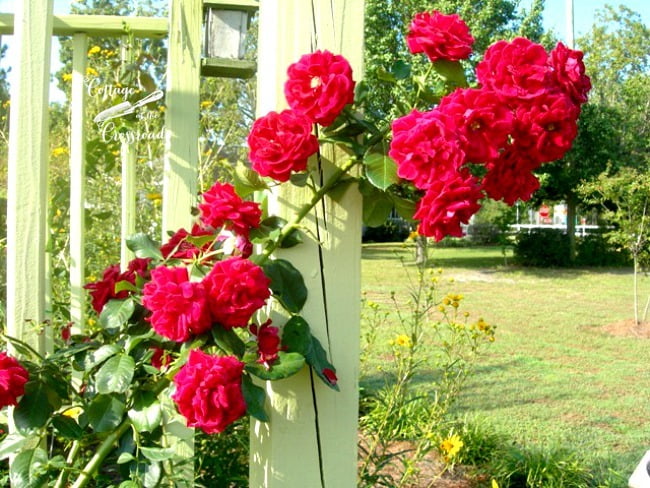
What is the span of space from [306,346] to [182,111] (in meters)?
0.96

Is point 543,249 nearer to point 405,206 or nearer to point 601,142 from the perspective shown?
point 601,142

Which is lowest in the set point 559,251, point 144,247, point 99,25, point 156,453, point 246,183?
point 559,251

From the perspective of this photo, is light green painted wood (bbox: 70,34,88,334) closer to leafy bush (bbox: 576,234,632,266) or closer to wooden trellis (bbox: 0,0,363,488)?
wooden trellis (bbox: 0,0,363,488)

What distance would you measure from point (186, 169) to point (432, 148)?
3.42ft

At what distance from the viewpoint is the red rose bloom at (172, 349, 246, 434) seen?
114cm

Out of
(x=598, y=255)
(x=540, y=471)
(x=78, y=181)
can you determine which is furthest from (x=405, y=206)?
(x=598, y=255)

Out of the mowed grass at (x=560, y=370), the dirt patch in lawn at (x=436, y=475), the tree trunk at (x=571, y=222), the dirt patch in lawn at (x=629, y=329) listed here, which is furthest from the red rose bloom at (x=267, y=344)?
the tree trunk at (x=571, y=222)

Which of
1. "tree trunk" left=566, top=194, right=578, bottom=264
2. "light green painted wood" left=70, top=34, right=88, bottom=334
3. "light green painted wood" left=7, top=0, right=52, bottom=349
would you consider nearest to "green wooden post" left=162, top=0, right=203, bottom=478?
"light green painted wood" left=70, top=34, right=88, bottom=334

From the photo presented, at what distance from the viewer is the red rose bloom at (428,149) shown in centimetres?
108

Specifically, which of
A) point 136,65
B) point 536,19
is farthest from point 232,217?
point 536,19

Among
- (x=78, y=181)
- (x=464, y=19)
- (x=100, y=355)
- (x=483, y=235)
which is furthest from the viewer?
(x=483, y=235)

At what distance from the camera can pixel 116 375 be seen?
1314 mm

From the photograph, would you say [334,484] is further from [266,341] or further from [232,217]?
[232,217]

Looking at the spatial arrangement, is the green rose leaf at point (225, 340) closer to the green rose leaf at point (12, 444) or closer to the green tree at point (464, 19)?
the green rose leaf at point (12, 444)
